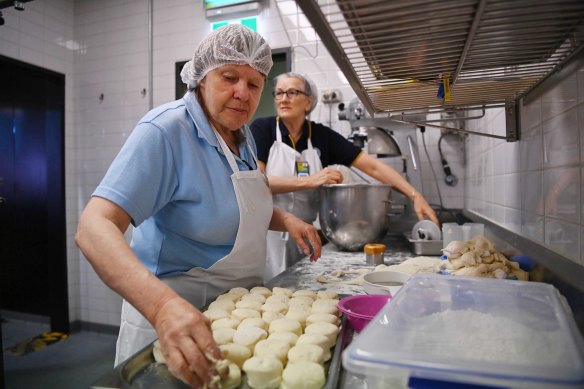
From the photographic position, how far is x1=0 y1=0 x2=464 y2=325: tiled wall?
11.1ft

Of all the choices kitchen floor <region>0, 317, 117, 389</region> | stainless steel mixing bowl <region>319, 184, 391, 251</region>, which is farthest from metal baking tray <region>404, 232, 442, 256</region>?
kitchen floor <region>0, 317, 117, 389</region>

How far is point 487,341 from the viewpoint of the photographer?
456mm

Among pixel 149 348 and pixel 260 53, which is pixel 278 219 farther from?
pixel 149 348

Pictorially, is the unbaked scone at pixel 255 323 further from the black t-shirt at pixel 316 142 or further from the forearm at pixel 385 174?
the black t-shirt at pixel 316 142

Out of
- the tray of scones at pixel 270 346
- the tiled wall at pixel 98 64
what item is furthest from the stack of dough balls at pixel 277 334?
the tiled wall at pixel 98 64

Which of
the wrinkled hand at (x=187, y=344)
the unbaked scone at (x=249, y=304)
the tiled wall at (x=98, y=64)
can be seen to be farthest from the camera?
the tiled wall at (x=98, y=64)

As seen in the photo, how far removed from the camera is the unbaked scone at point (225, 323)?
0.77 meters

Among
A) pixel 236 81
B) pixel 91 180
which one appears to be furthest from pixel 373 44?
pixel 91 180

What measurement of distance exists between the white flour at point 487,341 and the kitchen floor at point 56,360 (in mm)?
2515

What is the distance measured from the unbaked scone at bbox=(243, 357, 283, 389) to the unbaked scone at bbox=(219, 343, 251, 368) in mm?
47

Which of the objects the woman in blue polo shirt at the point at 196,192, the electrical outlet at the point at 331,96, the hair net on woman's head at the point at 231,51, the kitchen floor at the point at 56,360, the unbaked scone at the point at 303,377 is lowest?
the kitchen floor at the point at 56,360

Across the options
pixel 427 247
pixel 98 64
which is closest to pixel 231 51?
pixel 427 247

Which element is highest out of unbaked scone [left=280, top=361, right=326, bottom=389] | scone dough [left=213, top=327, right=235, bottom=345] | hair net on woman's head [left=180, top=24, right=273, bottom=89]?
hair net on woman's head [left=180, top=24, right=273, bottom=89]

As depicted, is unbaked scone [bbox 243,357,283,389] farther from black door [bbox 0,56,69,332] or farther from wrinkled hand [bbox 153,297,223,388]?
black door [bbox 0,56,69,332]
